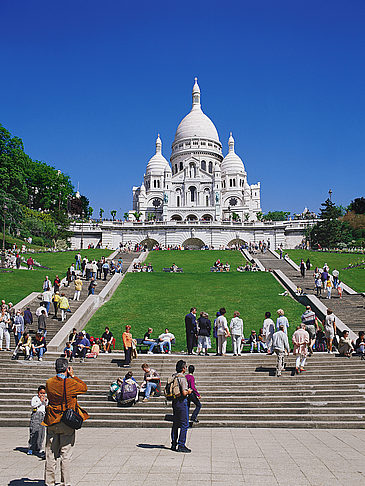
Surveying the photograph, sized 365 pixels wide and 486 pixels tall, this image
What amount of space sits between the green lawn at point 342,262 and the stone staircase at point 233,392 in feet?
53.7

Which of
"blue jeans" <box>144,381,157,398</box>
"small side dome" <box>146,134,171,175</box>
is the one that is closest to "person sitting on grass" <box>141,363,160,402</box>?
"blue jeans" <box>144,381,157,398</box>

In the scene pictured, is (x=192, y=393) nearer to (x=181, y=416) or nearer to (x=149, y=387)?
(x=181, y=416)

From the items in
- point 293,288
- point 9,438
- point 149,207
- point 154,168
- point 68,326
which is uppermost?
point 154,168

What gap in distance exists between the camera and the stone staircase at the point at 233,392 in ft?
33.3

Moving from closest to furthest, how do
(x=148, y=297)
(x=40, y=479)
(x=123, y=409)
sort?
1. (x=40, y=479)
2. (x=123, y=409)
3. (x=148, y=297)

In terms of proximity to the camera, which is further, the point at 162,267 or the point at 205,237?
the point at 205,237

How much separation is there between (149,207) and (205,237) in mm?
38984

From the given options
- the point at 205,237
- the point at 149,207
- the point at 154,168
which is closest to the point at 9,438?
the point at 205,237

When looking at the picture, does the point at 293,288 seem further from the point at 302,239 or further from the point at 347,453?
the point at 302,239

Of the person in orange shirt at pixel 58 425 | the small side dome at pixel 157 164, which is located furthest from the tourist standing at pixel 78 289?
the small side dome at pixel 157 164

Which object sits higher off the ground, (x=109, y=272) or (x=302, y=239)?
(x=302, y=239)

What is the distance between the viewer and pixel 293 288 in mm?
24984

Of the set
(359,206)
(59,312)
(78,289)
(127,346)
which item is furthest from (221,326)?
(359,206)

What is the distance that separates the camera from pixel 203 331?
13430 mm
